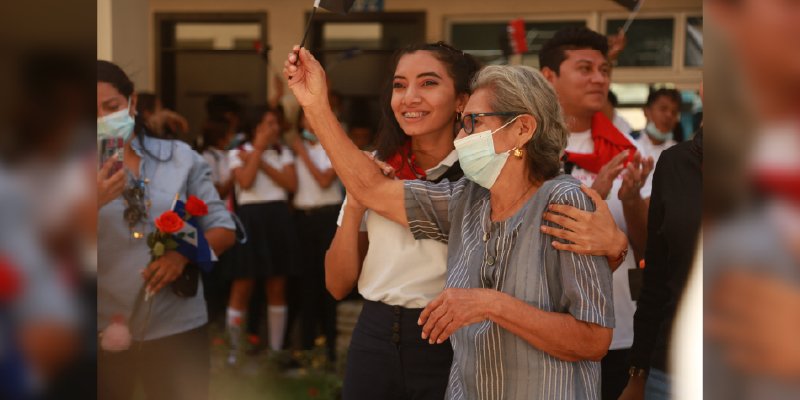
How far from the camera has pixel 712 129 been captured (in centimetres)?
154

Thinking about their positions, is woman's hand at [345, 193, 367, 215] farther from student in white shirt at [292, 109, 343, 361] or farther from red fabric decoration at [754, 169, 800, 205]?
student in white shirt at [292, 109, 343, 361]

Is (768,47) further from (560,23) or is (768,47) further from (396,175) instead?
(560,23)

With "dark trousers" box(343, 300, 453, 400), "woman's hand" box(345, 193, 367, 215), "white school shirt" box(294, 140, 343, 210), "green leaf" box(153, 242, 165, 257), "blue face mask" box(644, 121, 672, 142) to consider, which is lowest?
"dark trousers" box(343, 300, 453, 400)

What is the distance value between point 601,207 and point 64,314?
3.72ft

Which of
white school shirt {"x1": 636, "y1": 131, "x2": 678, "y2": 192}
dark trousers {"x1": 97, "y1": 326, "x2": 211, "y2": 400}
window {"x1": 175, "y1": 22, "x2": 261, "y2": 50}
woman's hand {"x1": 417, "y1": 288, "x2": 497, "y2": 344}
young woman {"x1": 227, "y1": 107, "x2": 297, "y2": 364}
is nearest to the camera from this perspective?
woman's hand {"x1": 417, "y1": 288, "x2": 497, "y2": 344}

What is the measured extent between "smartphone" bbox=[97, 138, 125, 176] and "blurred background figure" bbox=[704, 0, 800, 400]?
7.10 ft

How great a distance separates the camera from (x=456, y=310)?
77.8 inches

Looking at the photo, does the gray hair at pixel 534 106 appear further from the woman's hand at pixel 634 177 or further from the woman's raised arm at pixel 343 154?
the woman's hand at pixel 634 177

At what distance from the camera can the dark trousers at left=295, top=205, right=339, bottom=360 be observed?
5.55 metres

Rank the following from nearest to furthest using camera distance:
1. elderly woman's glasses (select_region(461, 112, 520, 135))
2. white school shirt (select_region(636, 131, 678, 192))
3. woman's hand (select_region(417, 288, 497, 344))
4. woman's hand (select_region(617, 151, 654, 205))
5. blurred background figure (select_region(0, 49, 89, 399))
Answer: blurred background figure (select_region(0, 49, 89, 399)) < woman's hand (select_region(417, 288, 497, 344)) < elderly woman's glasses (select_region(461, 112, 520, 135)) < woman's hand (select_region(617, 151, 654, 205)) < white school shirt (select_region(636, 131, 678, 192))

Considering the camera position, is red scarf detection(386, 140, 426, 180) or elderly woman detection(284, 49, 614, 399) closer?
elderly woman detection(284, 49, 614, 399)

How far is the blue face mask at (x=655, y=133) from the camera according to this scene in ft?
13.1

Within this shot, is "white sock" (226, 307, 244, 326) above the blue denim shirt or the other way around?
the other way around

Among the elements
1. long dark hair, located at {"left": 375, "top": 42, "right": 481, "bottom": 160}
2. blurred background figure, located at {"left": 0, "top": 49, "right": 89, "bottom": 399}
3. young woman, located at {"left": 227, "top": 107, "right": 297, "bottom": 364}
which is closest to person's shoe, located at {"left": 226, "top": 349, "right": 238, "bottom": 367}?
young woman, located at {"left": 227, "top": 107, "right": 297, "bottom": 364}
